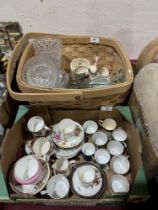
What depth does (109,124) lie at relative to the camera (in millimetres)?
869

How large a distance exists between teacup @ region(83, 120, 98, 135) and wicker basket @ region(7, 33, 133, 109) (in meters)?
0.07

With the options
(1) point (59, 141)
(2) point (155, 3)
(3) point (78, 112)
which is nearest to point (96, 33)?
(2) point (155, 3)

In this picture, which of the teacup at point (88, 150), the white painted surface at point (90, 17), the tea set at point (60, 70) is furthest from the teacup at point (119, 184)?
the white painted surface at point (90, 17)

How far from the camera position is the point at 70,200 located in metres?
0.71

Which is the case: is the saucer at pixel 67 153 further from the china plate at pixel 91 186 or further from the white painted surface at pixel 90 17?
the white painted surface at pixel 90 17

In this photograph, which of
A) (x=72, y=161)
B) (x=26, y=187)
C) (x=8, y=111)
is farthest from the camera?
(x=8, y=111)

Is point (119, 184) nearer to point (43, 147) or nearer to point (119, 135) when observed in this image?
point (119, 135)

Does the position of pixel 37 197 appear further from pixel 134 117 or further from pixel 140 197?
pixel 134 117

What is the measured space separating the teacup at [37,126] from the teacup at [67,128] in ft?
0.21

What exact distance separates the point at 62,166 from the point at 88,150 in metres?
0.11

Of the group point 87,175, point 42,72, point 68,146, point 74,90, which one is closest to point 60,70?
point 42,72

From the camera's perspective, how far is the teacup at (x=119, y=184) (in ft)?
2.41

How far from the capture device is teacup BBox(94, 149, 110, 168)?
2.59 feet

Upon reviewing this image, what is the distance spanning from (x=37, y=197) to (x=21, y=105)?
1.24 ft
